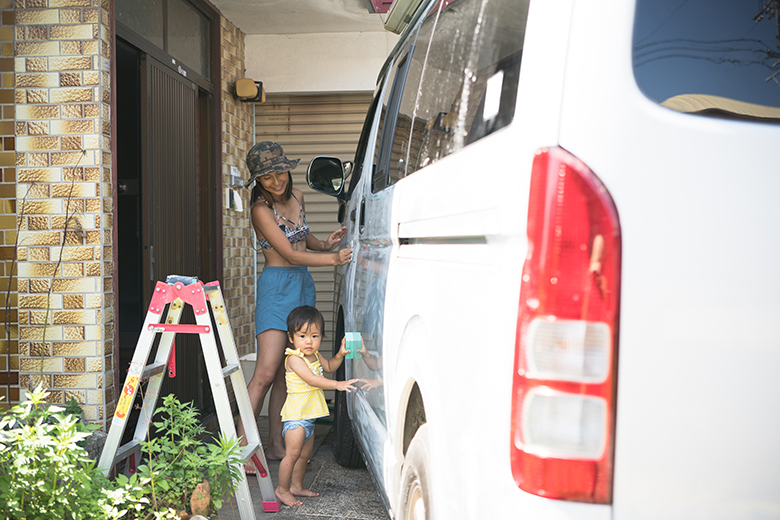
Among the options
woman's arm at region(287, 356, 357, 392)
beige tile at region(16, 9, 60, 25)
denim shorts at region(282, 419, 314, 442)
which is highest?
beige tile at region(16, 9, 60, 25)

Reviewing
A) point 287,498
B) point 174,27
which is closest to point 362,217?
point 287,498

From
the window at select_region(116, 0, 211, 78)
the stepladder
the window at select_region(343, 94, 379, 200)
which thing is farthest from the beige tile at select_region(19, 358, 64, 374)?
the window at select_region(116, 0, 211, 78)

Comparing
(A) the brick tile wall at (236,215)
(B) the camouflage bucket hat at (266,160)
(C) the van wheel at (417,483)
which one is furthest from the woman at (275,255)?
(C) the van wheel at (417,483)

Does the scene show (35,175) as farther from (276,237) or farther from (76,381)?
(276,237)

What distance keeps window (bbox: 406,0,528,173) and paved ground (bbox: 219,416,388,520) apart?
200 centimetres

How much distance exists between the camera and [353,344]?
108 inches

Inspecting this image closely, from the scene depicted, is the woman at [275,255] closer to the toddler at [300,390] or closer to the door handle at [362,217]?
the toddler at [300,390]

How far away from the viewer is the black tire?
360 centimetres

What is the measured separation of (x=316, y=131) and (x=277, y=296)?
8.53 feet

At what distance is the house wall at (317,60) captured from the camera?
5480 mm

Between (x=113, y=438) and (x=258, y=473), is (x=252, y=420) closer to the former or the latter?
(x=258, y=473)

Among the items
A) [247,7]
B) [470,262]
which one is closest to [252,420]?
[470,262]

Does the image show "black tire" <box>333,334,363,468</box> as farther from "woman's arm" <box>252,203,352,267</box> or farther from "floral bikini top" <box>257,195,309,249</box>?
"floral bikini top" <box>257,195,309,249</box>

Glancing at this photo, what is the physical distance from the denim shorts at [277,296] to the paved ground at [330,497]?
0.88 meters
